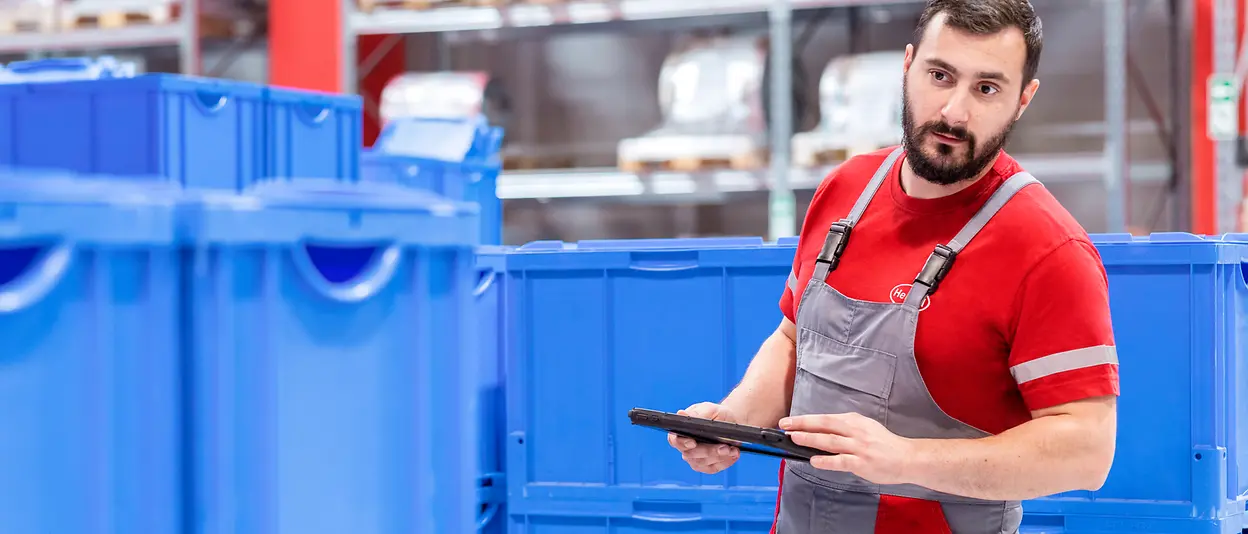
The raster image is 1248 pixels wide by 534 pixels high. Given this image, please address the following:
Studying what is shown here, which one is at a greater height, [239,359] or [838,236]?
[838,236]

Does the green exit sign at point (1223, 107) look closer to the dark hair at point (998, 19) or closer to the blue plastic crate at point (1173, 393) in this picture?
the blue plastic crate at point (1173, 393)

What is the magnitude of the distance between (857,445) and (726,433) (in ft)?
0.63

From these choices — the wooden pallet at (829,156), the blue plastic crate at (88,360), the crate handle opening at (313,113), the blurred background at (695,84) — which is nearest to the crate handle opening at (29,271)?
the blue plastic crate at (88,360)

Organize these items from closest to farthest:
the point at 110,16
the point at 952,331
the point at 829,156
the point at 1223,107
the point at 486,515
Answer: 1. the point at 952,331
2. the point at 486,515
3. the point at 1223,107
4. the point at 829,156
5. the point at 110,16

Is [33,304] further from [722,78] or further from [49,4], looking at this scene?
[49,4]

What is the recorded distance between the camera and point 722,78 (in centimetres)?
547

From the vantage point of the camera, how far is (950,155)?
5.34ft

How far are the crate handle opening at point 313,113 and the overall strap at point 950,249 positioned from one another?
58.1 inches

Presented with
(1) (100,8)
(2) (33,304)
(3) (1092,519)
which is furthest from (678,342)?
(1) (100,8)

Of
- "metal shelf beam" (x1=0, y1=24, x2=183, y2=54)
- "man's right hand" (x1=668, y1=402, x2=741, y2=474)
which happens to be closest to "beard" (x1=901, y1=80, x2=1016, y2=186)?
"man's right hand" (x1=668, y1=402, x2=741, y2=474)

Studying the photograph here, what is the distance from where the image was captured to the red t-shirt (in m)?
1.50

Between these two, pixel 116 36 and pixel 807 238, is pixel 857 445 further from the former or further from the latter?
pixel 116 36

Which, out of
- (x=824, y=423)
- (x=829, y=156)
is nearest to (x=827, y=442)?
(x=824, y=423)

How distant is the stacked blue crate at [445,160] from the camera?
3.73m
